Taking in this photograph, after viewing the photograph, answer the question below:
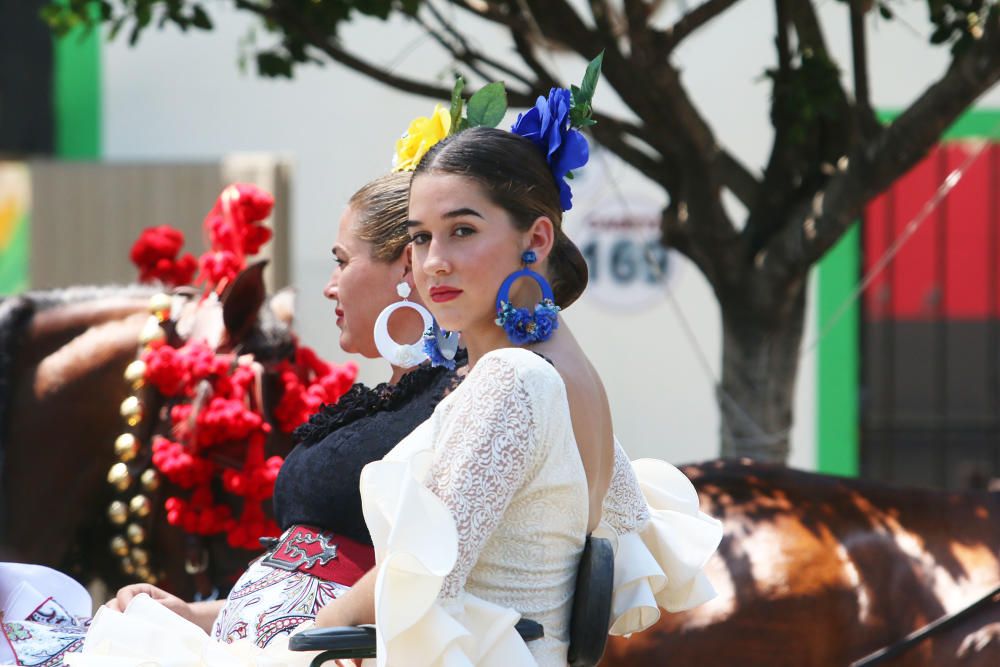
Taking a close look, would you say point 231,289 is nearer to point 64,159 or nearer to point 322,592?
point 322,592

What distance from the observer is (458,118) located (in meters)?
2.09

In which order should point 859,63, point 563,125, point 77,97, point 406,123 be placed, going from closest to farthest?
point 563,125
point 859,63
point 406,123
point 77,97

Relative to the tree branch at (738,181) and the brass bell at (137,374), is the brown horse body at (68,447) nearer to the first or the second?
the brass bell at (137,374)

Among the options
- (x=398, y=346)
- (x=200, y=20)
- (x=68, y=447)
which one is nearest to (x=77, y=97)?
(x=200, y=20)

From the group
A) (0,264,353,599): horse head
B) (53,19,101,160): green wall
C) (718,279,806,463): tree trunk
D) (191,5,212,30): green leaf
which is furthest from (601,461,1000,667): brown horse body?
(53,19,101,160): green wall

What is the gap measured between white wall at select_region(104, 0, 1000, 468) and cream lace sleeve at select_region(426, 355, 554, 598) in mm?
4798

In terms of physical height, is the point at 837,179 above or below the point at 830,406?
above

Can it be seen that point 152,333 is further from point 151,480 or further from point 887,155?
point 887,155

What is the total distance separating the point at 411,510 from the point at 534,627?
0.86ft

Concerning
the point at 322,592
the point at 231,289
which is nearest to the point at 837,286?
the point at 231,289

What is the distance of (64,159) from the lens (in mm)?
6969

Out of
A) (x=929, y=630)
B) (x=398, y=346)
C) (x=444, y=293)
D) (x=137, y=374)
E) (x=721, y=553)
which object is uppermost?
(x=444, y=293)

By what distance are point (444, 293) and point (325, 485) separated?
42 cm

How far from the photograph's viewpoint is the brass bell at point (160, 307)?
10.5 feet
